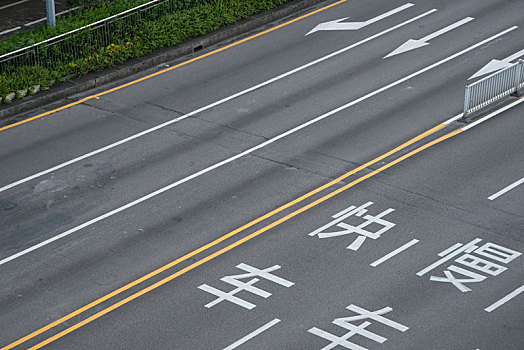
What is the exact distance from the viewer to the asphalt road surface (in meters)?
14.6

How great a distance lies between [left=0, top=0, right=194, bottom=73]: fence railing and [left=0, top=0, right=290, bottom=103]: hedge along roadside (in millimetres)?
114

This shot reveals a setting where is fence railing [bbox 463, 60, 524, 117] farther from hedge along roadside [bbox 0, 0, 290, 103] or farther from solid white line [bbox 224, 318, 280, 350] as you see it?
solid white line [bbox 224, 318, 280, 350]

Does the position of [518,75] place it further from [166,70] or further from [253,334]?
[253,334]

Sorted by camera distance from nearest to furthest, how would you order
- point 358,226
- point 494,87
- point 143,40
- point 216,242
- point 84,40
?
1. point 216,242
2. point 358,226
3. point 494,87
4. point 84,40
5. point 143,40

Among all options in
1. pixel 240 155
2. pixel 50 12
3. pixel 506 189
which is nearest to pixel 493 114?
pixel 506 189

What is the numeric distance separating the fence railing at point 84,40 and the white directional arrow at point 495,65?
9398 mm

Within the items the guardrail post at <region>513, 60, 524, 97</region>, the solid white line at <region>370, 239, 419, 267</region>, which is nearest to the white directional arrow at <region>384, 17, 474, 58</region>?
the guardrail post at <region>513, 60, 524, 97</region>

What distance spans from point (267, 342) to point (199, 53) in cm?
1407

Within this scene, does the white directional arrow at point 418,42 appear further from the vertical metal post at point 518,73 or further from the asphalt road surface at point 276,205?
the vertical metal post at point 518,73

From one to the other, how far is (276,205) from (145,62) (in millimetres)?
8836

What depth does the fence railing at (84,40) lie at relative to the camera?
24.0 metres

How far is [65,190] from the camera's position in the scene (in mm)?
19062

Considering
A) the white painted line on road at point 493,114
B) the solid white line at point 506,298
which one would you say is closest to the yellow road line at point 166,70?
the white painted line on road at point 493,114

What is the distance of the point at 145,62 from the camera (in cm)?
2541
